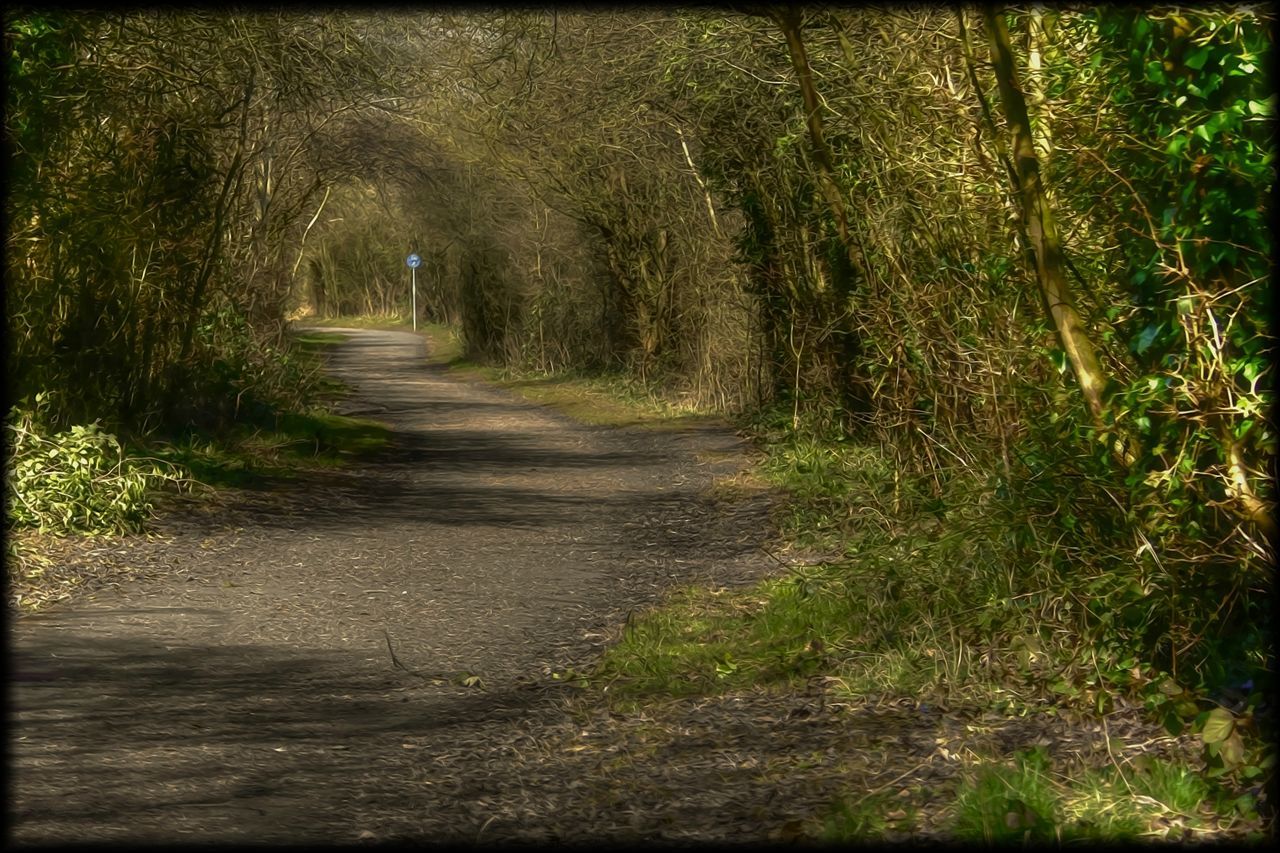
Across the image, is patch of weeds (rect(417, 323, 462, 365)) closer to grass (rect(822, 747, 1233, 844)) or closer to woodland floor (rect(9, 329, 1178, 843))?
woodland floor (rect(9, 329, 1178, 843))

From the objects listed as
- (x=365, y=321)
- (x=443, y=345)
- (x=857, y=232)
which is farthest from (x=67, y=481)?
(x=365, y=321)

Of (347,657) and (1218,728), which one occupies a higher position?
(1218,728)

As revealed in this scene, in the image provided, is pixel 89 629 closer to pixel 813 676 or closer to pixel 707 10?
pixel 813 676

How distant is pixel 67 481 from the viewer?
1093cm

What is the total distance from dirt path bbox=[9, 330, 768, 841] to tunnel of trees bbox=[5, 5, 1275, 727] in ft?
5.84

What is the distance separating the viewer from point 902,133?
8.80m

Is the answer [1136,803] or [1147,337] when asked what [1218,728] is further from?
[1147,337]

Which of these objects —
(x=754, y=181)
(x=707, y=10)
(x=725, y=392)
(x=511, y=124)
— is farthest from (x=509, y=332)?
(x=707, y=10)

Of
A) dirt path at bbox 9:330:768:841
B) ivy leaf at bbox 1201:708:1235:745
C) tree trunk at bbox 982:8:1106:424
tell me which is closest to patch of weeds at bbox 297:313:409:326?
dirt path at bbox 9:330:768:841

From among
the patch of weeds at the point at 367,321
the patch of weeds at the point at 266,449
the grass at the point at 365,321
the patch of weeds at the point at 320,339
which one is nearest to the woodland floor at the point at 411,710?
the patch of weeds at the point at 266,449

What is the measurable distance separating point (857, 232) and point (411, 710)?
5076 mm

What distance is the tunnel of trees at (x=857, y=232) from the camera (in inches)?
211

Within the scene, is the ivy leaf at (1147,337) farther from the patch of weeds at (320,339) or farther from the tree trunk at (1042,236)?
the patch of weeds at (320,339)

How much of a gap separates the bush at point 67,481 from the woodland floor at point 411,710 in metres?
0.32
